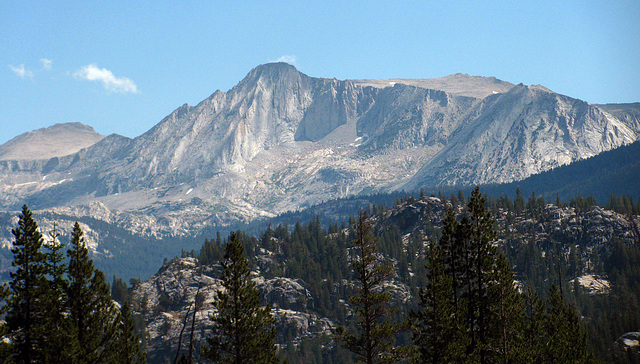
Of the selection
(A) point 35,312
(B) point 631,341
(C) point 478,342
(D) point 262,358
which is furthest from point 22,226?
(B) point 631,341

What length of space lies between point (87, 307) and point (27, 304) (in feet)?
23.5

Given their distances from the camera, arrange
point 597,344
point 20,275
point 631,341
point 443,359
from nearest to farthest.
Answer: point 20,275 < point 443,359 < point 631,341 < point 597,344

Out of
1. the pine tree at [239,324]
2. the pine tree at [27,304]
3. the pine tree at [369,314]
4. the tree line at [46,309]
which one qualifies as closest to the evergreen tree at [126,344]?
the tree line at [46,309]

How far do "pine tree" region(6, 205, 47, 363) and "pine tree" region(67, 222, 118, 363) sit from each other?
3920mm

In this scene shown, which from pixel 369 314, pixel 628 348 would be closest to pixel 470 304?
pixel 369 314

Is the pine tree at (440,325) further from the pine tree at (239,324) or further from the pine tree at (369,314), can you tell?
the pine tree at (239,324)

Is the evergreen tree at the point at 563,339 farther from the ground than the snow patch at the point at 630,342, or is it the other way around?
the evergreen tree at the point at 563,339

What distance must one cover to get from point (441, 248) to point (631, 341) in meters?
98.9

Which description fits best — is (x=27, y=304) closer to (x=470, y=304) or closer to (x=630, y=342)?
Answer: (x=470, y=304)

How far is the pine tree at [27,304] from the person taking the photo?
188ft

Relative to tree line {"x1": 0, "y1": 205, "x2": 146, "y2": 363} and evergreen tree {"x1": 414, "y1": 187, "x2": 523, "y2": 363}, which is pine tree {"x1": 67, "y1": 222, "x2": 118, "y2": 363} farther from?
evergreen tree {"x1": 414, "y1": 187, "x2": 523, "y2": 363}

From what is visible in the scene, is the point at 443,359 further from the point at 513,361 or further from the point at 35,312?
the point at 35,312

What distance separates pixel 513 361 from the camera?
61.5m

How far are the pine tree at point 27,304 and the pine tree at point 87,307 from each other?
3.92m
